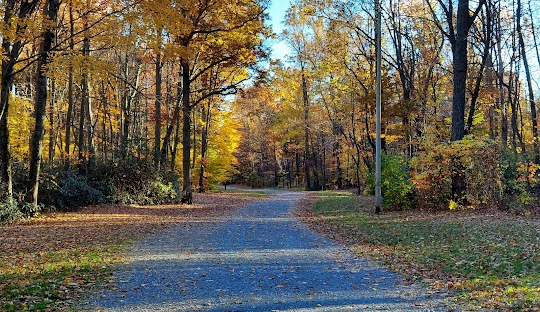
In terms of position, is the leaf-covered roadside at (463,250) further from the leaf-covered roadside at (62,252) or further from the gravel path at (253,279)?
the leaf-covered roadside at (62,252)

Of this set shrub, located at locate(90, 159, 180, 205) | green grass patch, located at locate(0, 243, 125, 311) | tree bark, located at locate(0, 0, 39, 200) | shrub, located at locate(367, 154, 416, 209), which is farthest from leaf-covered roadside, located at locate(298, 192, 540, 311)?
shrub, located at locate(90, 159, 180, 205)

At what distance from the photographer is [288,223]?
14594mm

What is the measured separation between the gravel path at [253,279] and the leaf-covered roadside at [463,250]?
59cm

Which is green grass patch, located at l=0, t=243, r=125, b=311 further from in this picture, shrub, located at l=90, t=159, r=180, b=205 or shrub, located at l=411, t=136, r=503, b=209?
shrub, located at l=411, t=136, r=503, b=209

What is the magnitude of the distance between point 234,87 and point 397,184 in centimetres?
907

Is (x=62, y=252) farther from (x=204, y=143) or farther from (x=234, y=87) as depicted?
(x=204, y=143)

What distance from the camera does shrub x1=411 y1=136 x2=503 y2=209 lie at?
14.9m

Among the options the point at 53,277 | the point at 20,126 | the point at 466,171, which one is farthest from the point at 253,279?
the point at 20,126

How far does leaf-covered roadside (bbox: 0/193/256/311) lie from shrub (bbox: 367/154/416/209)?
23.4ft

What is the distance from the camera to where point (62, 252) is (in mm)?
8781

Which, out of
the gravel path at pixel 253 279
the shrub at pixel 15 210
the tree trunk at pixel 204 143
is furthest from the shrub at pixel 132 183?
the tree trunk at pixel 204 143

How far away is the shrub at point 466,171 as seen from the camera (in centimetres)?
1488

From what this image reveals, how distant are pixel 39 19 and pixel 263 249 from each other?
9924 millimetres

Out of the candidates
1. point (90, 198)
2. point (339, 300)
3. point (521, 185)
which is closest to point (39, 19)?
point (90, 198)
